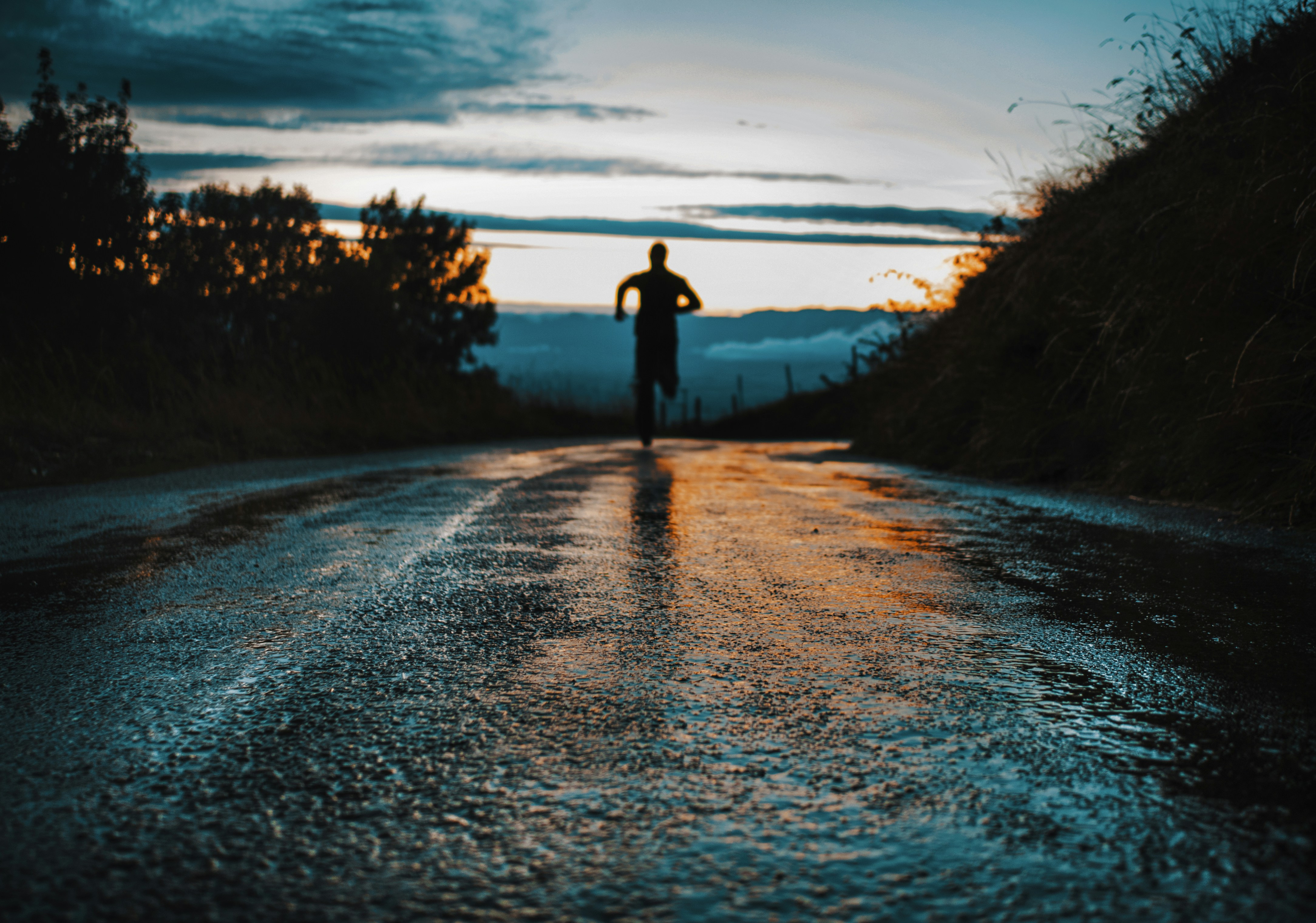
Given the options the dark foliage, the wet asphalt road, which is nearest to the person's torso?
the dark foliage

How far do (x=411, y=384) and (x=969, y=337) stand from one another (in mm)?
12015

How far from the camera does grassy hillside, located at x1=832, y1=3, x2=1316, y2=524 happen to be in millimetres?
6559

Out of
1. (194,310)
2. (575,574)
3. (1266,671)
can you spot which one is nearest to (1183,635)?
(1266,671)

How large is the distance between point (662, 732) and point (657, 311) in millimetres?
11668

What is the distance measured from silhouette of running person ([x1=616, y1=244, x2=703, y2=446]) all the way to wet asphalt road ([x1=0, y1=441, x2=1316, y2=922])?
27.8 ft

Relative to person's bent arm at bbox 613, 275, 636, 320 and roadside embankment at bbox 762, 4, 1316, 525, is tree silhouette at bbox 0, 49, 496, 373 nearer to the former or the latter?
person's bent arm at bbox 613, 275, 636, 320

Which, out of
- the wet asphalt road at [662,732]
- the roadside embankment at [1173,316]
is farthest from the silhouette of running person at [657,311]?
the wet asphalt road at [662,732]

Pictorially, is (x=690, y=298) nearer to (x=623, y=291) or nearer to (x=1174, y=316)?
(x=623, y=291)

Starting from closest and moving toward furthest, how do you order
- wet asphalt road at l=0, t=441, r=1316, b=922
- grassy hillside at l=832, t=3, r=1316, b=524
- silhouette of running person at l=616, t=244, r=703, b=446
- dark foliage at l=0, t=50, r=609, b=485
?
wet asphalt road at l=0, t=441, r=1316, b=922 → grassy hillside at l=832, t=3, r=1316, b=524 → dark foliage at l=0, t=50, r=609, b=485 → silhouette of running person at l=616, t=244, r=703, b=446

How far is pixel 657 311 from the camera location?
1400 cm

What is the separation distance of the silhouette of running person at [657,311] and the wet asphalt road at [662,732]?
8.47m

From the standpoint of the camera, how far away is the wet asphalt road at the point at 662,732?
6.06 ft

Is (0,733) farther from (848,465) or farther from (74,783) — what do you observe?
(848,465)

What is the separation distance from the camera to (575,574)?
4.84 m
